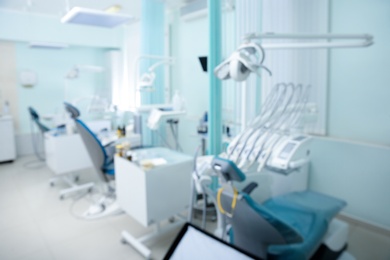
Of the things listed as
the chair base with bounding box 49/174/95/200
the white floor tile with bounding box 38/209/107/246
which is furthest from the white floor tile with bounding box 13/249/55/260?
the chair base with bounding box 49/174/95/200

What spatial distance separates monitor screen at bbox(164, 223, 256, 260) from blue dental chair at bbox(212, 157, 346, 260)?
0.51 meters

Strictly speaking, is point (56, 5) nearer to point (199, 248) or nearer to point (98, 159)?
point (98, 159)

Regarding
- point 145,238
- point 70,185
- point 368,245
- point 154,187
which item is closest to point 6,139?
point 70,185

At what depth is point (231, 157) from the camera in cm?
182

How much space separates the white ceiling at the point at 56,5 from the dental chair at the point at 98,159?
2.01 m

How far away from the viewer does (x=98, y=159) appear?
2758 mm

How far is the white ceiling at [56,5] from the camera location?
4.12 m

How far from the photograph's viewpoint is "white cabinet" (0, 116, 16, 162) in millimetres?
4676

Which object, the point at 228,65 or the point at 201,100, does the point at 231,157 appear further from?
the point at 201,100

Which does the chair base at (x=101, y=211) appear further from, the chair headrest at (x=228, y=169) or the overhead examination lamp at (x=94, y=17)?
the chair headrest at (x=228, y=169)

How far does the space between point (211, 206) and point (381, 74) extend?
1.96m

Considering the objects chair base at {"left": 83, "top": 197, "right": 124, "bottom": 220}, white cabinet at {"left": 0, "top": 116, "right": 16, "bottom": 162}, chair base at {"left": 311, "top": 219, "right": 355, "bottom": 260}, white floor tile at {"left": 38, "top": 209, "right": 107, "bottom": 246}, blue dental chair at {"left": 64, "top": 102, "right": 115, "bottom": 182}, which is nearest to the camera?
chair base at {"left": 311, "top": 219, "right": 355, "bottom": 260}

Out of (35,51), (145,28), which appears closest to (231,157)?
(145,28)

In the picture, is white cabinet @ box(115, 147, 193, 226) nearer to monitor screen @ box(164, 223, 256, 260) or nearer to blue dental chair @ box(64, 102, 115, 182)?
blue dental chair @ box(64, 102, 115, 182)
